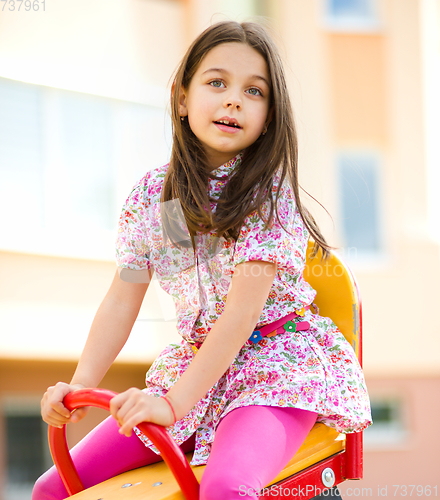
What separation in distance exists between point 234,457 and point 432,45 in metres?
3.51

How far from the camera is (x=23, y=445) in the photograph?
8.04 ft

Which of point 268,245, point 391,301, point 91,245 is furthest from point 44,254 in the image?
point 391,301

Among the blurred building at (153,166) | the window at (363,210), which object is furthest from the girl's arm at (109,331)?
the window at (363,210)

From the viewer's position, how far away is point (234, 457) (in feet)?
1.86

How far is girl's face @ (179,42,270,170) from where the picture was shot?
2.35 feet

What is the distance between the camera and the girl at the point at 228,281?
0.65 meters

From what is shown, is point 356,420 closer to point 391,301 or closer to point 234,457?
point 234,457

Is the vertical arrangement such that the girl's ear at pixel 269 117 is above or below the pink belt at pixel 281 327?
above

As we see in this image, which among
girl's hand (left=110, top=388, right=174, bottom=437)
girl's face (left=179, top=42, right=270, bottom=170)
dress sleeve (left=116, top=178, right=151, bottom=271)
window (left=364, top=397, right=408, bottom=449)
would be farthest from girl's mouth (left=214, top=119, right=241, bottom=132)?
window (left=364, top=397, right=408, bottom=449)

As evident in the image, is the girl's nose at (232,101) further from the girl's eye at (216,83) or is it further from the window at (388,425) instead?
the window at (388,425)

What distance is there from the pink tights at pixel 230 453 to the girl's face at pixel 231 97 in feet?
1.14

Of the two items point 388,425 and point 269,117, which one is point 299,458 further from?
point 388,425

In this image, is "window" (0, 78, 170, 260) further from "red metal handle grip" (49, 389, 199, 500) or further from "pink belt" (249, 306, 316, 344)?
"red metal handle grip" (49, 389, 199, 500)

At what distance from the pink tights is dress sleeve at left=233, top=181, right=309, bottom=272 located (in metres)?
0.17
